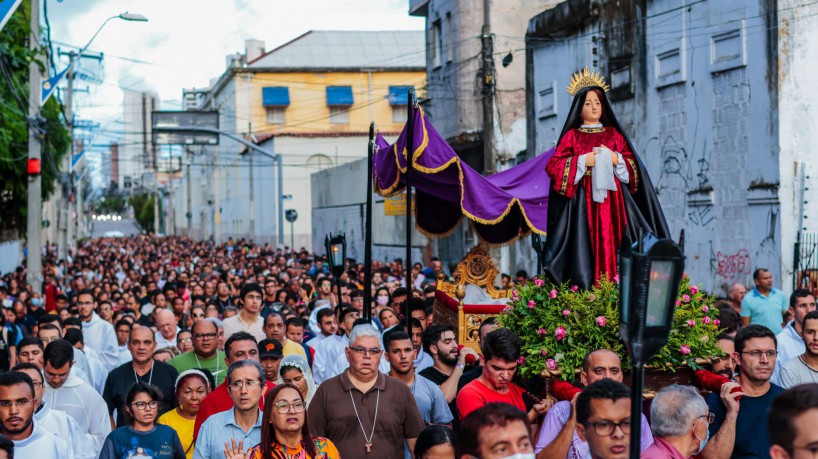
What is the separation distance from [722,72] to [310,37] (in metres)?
51.3

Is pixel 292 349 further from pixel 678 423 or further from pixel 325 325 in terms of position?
pixel 678 423

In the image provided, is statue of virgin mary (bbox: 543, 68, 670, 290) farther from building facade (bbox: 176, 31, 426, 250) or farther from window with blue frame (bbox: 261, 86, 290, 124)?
window with blue frame (bbox: 261, 86, 290, 124)

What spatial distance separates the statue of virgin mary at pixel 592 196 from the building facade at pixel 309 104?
164 ft

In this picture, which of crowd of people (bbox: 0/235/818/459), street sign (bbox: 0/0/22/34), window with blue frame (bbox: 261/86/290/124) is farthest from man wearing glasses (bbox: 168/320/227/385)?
window with blue frame (bbox: 261/86/290/124)

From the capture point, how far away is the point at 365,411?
7266 millimetres

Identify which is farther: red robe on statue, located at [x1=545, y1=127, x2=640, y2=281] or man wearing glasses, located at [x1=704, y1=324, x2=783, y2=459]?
red robe on statue, located at [x1=545, y1=127, x2=640, y2=281]

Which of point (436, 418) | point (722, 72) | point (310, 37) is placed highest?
point (310, 37)

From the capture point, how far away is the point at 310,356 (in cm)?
1148

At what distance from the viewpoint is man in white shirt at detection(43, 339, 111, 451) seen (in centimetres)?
863

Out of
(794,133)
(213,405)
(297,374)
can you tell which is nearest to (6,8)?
(297,374)

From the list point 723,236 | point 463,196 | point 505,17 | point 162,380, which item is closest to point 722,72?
point 723,236

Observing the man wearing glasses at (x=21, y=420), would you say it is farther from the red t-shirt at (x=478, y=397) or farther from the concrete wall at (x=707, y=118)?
the concrete wall at (x=707, y=118)

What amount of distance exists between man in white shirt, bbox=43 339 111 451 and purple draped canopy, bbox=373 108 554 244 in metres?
4.72

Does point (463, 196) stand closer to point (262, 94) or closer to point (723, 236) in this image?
point (723, 236)
